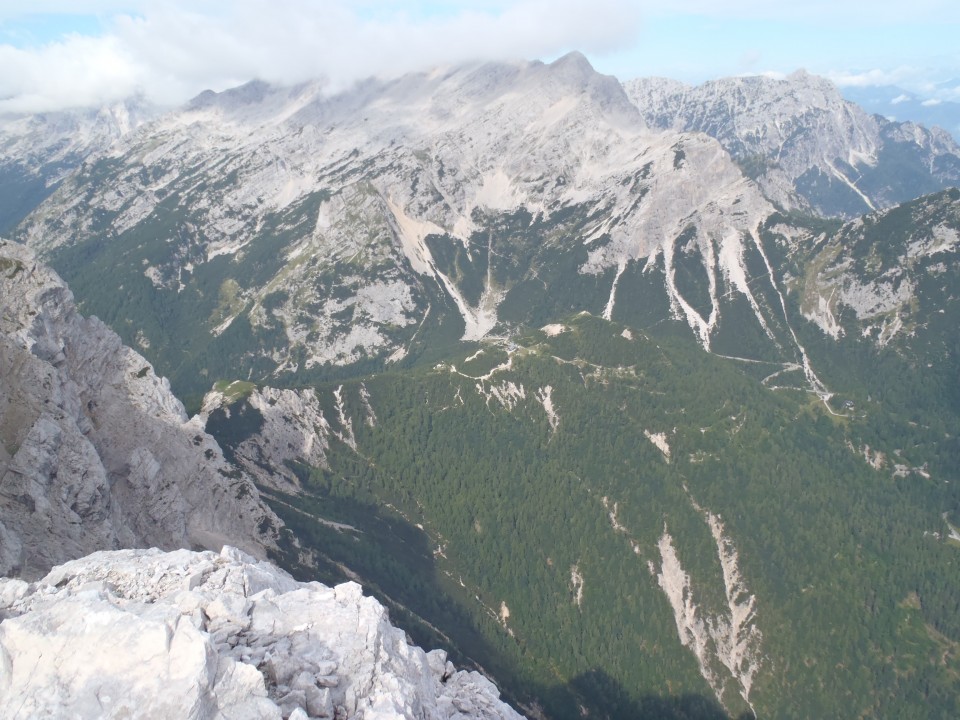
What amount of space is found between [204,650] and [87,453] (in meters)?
69.9

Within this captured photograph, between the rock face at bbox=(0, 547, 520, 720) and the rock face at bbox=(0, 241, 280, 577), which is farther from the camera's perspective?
the rock face at bbox=(0, 241, 280, 577)

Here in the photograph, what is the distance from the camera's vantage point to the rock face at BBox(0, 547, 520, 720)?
38281 mm

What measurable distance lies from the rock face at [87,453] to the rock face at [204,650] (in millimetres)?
28450

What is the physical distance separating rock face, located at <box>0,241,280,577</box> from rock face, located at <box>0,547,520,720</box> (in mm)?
28450

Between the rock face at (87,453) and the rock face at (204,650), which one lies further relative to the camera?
the rock face at (87,453)

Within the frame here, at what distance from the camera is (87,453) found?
9588 cm

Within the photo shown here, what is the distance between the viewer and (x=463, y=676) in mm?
60625

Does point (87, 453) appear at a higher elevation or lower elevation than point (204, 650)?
lower

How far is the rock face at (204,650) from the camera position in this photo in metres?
38.3

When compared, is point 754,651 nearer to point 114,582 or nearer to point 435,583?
point 435,583

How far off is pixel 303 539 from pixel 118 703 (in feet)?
454

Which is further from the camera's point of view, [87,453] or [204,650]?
[87,453]

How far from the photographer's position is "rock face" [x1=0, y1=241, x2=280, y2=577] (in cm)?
8512

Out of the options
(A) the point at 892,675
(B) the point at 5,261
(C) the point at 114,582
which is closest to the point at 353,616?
(C) the point at 114,582
